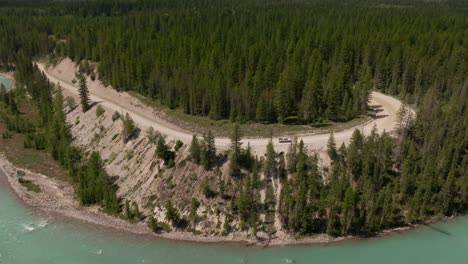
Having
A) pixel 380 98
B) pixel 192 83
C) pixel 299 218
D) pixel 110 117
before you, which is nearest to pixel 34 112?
pixel 110 117

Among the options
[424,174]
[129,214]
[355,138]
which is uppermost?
[355,138]

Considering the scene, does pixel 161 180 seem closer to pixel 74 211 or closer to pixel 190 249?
pixel 190 249

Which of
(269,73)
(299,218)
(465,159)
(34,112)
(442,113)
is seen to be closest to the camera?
(299,218)

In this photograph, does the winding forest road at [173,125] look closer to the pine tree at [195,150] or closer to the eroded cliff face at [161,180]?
the eroded cliff face at [161,180]

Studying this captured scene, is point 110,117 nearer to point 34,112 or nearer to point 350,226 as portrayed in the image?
point 34,112

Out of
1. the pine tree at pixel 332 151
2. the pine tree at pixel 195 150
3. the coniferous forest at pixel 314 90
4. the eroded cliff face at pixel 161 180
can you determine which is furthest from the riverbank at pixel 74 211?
the pine tree at pixel 332 151

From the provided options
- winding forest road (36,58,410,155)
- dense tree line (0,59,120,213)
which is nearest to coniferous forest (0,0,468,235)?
dense tree line (0,59,120,213)

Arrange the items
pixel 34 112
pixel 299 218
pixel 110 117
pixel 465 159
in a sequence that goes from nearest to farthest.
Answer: pixel 299 218
pixel 465 159
pixel 110 117
pixel 34 112
